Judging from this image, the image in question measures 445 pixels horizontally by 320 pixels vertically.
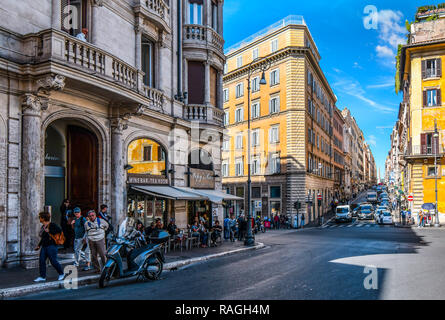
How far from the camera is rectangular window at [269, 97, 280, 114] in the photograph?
142ft

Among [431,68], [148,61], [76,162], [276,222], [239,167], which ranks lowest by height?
[276,222]

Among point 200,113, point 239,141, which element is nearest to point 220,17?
point 200,113

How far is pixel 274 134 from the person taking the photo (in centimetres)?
4381

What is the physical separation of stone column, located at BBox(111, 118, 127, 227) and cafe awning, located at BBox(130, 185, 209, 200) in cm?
92

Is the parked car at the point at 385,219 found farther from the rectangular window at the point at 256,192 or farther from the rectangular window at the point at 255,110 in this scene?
the rectangular window at the point at 255,110

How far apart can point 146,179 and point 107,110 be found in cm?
361

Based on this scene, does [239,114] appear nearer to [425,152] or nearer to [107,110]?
[425,152]

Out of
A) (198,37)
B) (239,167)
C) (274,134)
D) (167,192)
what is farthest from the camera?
(239,167)

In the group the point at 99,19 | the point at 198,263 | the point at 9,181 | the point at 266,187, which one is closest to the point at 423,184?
the point at 266,187

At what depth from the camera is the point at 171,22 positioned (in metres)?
19.0

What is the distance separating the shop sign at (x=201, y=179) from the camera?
19891 mm

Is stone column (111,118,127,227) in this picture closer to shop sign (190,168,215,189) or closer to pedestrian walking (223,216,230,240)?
shop sign (190,168,215,189)

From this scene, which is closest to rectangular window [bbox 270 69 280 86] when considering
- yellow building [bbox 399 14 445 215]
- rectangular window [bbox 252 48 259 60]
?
rectangular window [bbox 252 48 259 60]
